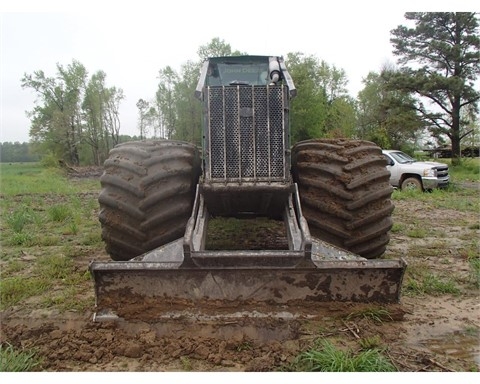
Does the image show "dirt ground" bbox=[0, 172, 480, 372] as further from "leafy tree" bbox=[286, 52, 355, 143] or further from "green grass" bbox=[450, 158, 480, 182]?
"leafy tree" bbox=[286, 52, 355, 143]

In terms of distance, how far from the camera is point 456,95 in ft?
71.5

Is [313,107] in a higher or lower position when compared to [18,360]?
higher

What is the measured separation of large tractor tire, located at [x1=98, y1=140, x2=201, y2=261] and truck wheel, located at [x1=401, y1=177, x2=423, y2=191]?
12.2m

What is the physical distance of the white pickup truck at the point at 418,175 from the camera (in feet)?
46.9

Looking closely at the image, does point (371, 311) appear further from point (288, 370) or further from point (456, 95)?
point (456, 95)

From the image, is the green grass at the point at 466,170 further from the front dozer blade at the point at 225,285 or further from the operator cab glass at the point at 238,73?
the front dozer blade at the point at 225,285

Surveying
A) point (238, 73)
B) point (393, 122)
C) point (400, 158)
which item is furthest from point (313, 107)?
point (238, 73)

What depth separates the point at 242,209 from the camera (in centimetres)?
460

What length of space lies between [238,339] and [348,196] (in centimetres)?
176

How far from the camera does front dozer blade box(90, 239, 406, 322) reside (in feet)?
10.5

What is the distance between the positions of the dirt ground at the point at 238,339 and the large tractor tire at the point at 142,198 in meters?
0.76

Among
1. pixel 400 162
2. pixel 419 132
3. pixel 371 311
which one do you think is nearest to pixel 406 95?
pixel 419 132

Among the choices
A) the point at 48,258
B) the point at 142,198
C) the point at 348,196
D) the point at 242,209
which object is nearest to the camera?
the point at 142,198

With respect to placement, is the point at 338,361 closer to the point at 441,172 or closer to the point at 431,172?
the point at 431,172
